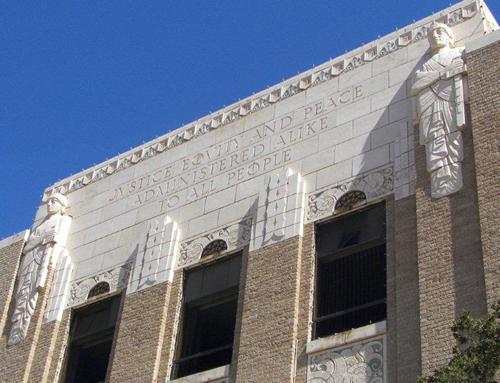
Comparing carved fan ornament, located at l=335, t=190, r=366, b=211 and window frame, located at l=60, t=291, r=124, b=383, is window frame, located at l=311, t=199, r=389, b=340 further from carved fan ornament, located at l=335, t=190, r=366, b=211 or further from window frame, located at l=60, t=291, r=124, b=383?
window frame, located at l=60, t=291, r=124, b=383

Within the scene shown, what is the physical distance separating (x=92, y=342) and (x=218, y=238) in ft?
12.1

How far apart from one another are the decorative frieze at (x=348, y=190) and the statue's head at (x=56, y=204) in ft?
24.3

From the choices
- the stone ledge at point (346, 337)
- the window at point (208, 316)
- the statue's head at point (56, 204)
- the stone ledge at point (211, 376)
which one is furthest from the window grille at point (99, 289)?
the stone ledge at point (346, 337)

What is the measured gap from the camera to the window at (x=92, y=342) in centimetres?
2248

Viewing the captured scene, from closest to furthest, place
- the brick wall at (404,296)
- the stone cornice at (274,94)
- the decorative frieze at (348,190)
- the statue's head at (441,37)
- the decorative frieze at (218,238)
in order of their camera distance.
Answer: the brick wall at (404,296)
the decorative frieze at (348,190)
the statue's head at (441,37)
the decorative frieze at (218,238)
the stone cornice at (274,94)

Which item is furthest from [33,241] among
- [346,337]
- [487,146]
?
[487,146]

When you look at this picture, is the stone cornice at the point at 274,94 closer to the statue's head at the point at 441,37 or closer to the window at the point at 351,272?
the statue's head at the point at 441,37

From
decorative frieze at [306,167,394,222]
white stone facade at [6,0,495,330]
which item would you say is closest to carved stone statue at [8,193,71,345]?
white stone facade at [6,0,495,330]

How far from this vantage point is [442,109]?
19.6m

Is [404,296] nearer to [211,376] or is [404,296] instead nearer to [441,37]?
[211,376]

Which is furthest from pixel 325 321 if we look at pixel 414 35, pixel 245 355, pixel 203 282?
pixel 414 35

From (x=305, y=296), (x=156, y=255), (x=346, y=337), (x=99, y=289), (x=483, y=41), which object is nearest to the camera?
(x=346, y=337)

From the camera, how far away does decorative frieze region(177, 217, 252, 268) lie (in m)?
21.4

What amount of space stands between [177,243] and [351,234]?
418cm
